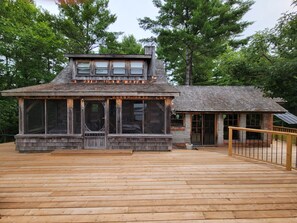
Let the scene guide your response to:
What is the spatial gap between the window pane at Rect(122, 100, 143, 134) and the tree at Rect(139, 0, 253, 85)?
10.2 metres

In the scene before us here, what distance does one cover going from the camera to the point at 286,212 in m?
2.92

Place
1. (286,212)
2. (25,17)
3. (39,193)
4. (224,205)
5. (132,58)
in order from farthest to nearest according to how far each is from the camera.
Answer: (25,17) → (132,58) → (39,193) → (224,205) → (286,212)

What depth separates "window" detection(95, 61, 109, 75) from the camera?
396 inches

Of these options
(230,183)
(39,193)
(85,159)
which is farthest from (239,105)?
(39,193)

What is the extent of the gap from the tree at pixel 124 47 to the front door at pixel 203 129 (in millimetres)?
11370

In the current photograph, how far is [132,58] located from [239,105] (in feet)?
23.3

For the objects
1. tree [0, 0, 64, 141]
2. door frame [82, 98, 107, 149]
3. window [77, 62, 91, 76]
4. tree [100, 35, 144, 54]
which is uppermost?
tree [100, 35, 144, 54]

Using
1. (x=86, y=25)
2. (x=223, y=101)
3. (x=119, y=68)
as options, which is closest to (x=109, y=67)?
(x=119, y=68)

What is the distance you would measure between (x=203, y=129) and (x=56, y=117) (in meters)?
8.40

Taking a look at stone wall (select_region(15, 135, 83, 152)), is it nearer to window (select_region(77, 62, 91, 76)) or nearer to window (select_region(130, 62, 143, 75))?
window (select_region(77, 62, 91, 76))

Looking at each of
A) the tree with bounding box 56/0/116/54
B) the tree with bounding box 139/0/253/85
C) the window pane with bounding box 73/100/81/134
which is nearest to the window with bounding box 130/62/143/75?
the window pane with bounding box 73/100/81/134

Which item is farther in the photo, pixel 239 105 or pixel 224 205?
pixel 239 105

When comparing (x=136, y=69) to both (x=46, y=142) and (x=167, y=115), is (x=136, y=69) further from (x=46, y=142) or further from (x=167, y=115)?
(x=46, y=142)

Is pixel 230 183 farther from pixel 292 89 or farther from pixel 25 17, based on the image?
pixel 25 17
